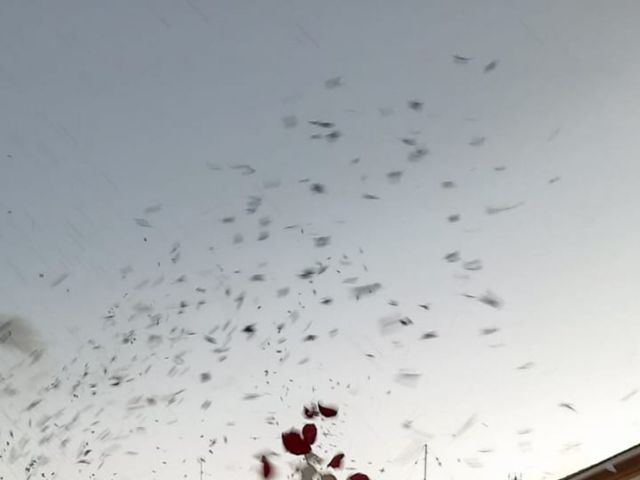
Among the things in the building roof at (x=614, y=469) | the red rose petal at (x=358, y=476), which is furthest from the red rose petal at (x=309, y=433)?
the building roof at (x=614, y=469)

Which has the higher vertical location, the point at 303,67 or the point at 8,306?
the point at 303,67

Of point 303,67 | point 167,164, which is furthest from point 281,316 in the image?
point 303,67

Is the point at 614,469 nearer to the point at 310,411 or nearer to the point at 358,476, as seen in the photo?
the point at 358,476

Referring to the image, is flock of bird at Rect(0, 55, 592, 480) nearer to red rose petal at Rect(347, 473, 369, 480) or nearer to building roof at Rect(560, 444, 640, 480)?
Answer: red rose petal at Rect(347, 473, 369, 480)

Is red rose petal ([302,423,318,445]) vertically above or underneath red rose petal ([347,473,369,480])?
above

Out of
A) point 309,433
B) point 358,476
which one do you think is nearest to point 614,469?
point 358,476

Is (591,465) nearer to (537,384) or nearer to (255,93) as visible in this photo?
(537,384)

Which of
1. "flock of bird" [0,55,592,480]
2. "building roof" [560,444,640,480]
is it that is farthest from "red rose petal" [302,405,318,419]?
"building roof" [560,444,640,480]
